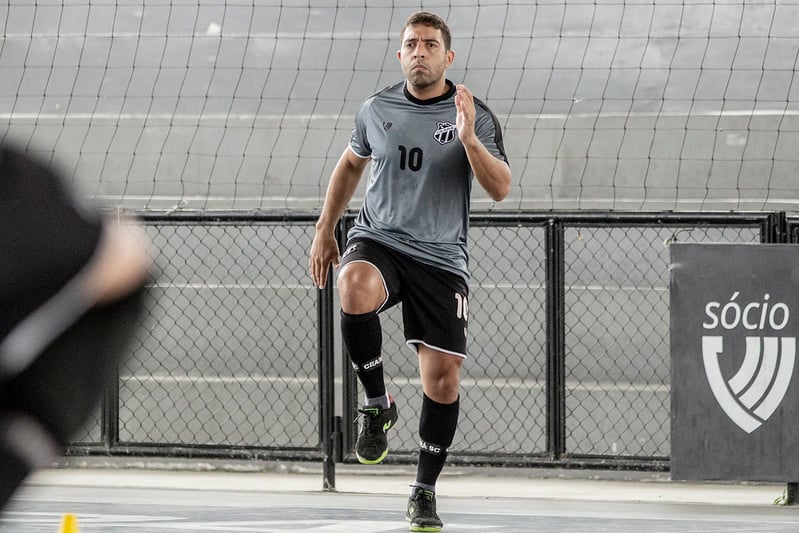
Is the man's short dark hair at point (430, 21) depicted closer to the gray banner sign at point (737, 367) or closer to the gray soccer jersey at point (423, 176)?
the gray soccer jersey at point (423, 176)

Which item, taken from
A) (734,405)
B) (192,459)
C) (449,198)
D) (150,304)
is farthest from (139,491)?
(150,304)

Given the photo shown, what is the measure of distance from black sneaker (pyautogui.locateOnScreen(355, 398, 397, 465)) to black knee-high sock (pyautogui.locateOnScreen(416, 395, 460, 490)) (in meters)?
0.23

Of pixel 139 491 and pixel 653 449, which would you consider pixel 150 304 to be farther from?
pixel 653 449

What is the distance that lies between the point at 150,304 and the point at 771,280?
4.94 metres

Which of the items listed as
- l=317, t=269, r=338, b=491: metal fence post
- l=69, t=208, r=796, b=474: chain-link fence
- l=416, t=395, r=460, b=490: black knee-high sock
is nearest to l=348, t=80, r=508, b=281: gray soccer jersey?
l=416, t=395, r=460, b=490: black knee-high sock

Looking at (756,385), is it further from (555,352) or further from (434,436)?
(434,436)

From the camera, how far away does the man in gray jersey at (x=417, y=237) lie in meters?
4.66

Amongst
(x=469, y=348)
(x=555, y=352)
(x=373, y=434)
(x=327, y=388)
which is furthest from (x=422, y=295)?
(x=469, y=348)

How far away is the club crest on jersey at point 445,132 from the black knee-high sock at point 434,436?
1.02 m

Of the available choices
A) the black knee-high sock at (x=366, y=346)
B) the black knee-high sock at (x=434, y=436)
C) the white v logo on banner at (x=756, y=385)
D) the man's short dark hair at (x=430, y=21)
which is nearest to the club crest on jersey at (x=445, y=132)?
the man's short dark hair at (x=430, y=21)

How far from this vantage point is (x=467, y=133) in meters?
4.36

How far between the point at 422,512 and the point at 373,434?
38 centimetres

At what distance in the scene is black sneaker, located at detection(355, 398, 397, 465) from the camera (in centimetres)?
464

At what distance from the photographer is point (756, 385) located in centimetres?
575
